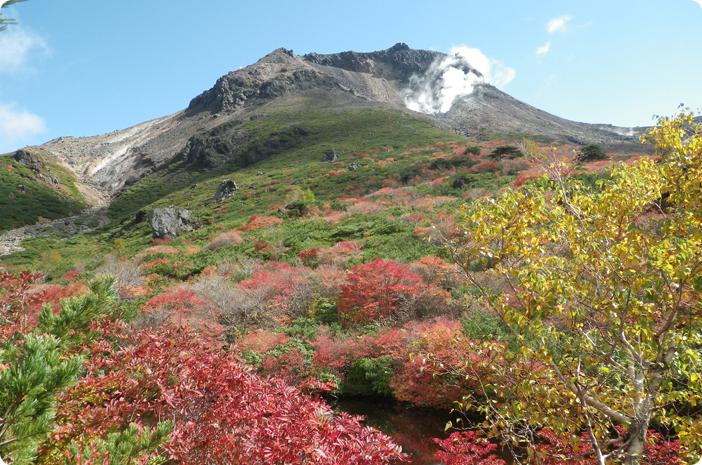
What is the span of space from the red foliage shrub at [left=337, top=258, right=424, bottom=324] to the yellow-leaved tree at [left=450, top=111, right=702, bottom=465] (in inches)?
259

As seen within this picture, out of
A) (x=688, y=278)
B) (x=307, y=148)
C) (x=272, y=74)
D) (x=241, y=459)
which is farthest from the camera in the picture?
(x=272, y=74)

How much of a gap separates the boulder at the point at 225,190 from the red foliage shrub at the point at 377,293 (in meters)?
33.5

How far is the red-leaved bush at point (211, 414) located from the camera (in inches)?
123

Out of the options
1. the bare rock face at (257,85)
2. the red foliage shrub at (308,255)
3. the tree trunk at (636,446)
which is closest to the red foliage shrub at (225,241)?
the red foliage shrub at (308,255)

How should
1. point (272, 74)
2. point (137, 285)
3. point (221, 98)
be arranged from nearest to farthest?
1. point (137, 285)
2. point (221, 98)
3. point (272, 74)

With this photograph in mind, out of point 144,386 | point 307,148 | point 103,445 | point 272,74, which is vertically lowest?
point 144,386

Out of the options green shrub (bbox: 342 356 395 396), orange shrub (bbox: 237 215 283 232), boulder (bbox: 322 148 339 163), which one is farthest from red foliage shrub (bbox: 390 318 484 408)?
boulder (bbox: 322 148 339 163)

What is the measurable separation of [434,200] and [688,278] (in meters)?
20.8

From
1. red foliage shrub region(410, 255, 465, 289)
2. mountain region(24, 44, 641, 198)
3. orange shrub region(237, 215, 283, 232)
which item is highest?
mountain region(24, 44, 641, 198)

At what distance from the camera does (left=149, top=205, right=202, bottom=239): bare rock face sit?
87.1ft

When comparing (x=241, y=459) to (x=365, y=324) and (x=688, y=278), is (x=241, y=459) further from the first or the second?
(x=365, y=324)

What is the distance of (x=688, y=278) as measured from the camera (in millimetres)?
2434

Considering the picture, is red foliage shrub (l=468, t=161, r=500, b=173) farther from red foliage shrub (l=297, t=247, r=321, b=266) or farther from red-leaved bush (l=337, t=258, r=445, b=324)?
red-leaved bush (l=337, t=258, r=445, b=324)

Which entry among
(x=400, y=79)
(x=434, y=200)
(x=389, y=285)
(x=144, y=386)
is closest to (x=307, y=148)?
(x=434, y=200)
